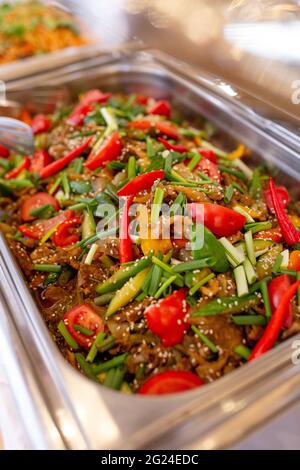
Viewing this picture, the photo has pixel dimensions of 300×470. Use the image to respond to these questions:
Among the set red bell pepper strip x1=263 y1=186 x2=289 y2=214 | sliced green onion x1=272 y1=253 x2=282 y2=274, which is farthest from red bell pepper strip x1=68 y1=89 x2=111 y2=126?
sliced green onion x1=272 y1=253 x2=282 y2=274

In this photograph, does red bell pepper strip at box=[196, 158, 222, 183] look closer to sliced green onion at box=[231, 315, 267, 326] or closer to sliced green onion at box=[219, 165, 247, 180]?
sliced green onion at box=[219, 165, 247, 180]

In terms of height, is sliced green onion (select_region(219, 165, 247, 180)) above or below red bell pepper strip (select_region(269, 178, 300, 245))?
above

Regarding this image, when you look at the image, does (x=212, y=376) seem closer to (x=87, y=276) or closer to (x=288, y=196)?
(x=87, y=276)

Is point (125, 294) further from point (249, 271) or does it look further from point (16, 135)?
point (16, 135)

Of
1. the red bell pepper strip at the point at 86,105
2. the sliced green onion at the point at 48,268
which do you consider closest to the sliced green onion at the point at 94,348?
the sliced green onion at the point at 48,268

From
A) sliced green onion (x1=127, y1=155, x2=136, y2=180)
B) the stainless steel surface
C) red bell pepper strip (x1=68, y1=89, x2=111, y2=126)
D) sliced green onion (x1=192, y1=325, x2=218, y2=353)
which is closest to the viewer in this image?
sliced green onion (x1=192, y1=325, x2=218, y2=353)

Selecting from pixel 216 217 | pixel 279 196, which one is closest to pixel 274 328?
pixel 216 217

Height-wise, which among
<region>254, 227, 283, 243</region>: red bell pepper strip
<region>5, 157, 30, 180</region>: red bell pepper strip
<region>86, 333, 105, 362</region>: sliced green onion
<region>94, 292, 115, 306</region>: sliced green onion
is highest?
<region>5, 157, 30, 180</region>: red bell pepper strip
